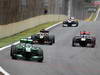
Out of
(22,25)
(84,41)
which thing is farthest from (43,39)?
(22,25)

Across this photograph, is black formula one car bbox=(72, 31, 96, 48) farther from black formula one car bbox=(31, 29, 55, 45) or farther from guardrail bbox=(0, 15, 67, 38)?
guardrail bbox=(0, 15, 67, 38)

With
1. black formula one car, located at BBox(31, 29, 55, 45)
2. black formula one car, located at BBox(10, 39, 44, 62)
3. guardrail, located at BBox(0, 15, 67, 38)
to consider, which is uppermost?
black formula one car, located at BBox(10, 39, 44, 62)

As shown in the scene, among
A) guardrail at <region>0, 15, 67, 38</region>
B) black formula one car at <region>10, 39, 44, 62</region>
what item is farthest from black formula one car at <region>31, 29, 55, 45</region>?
black formula one car at <region>10, 39, 44, 62</region>

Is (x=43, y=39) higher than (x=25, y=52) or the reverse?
the reverse

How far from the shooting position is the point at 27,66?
59.1ft

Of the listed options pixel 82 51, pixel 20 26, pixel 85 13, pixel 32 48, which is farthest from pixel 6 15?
pixel 85 13

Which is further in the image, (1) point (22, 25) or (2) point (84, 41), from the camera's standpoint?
(1) point (22, 25)

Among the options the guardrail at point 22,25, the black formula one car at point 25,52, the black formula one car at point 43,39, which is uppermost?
the black formula one car at point 25,52

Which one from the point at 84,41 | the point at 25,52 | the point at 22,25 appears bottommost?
the point at 22,25

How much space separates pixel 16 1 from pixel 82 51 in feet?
58.1

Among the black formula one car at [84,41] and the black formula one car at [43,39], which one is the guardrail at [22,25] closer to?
the black formula one car at [43,39]

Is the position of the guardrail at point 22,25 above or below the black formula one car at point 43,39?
below

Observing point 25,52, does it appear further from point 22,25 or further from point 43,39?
point 22,25

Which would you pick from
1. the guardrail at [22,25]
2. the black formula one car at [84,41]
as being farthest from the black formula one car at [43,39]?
the guardrail at [22,25]
